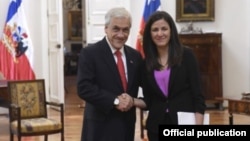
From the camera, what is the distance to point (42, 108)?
6.20m

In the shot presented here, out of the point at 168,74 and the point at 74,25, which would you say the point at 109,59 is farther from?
the point at 74,25

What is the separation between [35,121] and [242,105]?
2371 mm

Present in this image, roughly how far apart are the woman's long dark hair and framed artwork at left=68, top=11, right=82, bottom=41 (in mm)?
15522

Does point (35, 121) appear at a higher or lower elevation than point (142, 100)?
lower

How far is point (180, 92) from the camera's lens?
2.95 m

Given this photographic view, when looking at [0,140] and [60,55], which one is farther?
[60,55]

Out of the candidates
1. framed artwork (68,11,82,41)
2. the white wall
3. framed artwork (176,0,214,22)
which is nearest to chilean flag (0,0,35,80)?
the white wall

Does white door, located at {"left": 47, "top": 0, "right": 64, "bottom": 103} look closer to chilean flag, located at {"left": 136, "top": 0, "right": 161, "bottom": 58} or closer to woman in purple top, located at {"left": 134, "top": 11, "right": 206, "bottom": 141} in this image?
chilean flag, located at {"left": 136, "top": 0, "right": 161, "bottom": 58}

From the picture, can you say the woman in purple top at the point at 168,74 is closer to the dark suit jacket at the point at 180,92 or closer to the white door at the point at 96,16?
the dark suit jacket at the point at 180,92

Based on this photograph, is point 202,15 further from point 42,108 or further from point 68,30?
point 68,30

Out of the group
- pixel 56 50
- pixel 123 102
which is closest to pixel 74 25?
pixel 56 50

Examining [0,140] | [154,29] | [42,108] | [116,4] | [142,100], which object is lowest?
[0,140]

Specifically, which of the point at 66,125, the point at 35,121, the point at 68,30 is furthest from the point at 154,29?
the point at 68,30

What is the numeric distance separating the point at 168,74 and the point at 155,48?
0.56ft
